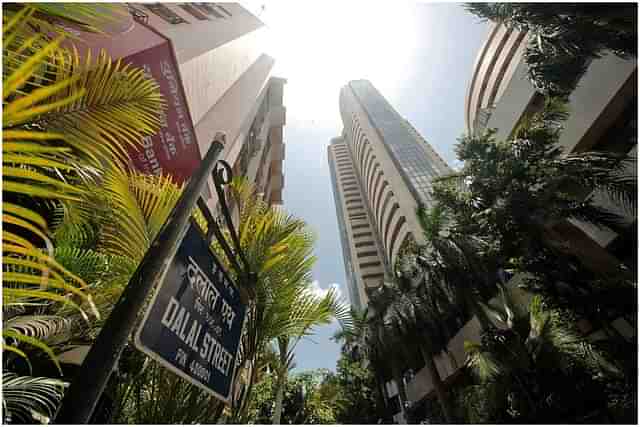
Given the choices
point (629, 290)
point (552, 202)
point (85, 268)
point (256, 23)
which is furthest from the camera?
point (256, 23)

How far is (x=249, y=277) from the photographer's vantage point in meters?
2.14

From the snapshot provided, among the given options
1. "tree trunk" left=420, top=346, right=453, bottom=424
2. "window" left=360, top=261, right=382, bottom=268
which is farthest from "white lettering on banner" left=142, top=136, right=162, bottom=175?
"window" left=360, top=261, right=382, bottom=268

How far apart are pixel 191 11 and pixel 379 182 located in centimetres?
3685

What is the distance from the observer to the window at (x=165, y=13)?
8102 millimetres

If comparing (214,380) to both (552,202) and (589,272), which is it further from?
(589,272)

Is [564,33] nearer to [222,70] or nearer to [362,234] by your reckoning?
[222,70]

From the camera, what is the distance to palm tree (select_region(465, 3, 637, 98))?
14.0ft

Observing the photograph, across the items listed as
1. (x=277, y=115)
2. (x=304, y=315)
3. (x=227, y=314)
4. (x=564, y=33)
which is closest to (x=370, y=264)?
(x=277, y=115)

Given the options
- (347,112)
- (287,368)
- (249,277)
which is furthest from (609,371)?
(347,112)

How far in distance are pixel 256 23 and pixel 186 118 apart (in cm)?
1428

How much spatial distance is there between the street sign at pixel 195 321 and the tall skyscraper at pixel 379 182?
2268cm

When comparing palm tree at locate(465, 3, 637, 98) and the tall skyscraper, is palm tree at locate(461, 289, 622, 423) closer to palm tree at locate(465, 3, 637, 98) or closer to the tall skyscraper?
palm tree at locate(465, 3, 637, 98)

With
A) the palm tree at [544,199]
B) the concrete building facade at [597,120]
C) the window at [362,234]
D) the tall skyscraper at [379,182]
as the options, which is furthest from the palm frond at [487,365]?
the window at [362,234]

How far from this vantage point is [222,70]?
924cm
